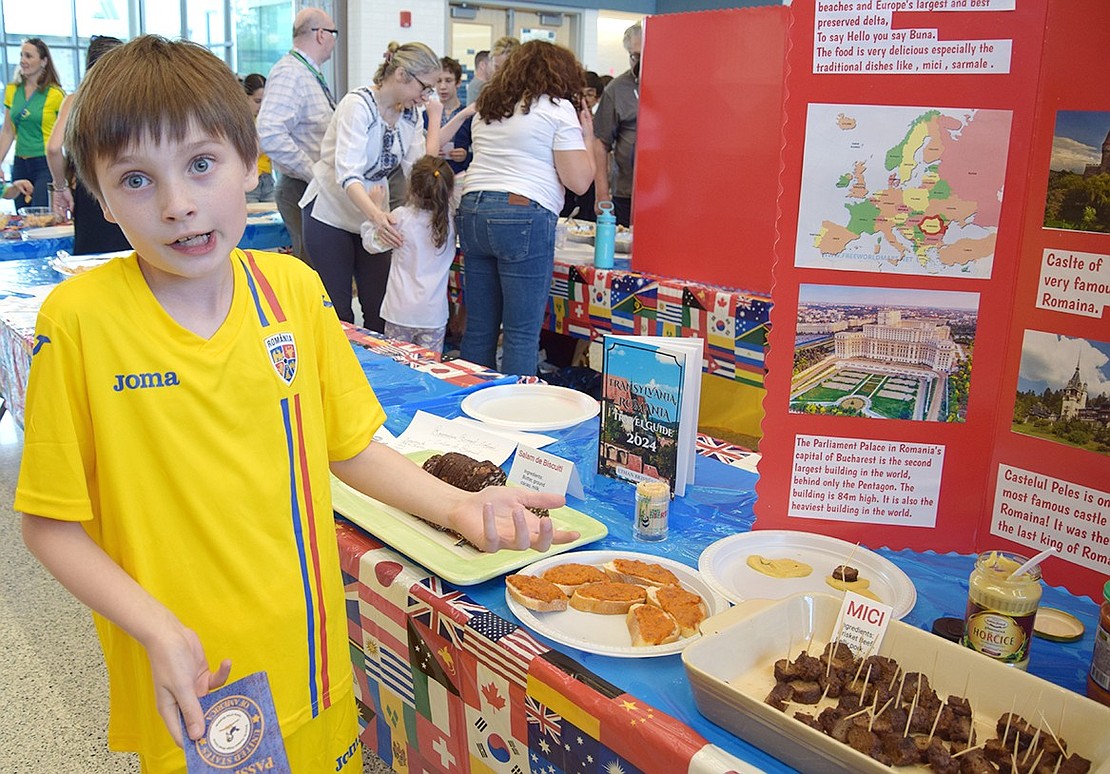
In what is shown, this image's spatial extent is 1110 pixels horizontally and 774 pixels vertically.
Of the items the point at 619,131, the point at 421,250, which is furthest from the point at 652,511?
the point at 619,131

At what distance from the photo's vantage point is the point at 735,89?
314 centimetres

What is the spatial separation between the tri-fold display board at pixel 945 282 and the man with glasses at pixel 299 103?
10.1ft

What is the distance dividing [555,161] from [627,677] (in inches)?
103

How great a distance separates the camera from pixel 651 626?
1.22 metres

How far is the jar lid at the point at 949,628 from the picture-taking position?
1.22 metres

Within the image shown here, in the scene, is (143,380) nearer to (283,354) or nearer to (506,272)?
(283,354)

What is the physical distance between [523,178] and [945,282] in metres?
2.21

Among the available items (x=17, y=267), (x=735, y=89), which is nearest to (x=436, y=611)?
(x=735, y=89)

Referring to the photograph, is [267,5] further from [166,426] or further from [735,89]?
[166,426]

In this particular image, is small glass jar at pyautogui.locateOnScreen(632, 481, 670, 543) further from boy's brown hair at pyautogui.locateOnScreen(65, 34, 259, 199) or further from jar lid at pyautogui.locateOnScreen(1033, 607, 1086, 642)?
boy's brown hair at pyautogui.locateOnScreen(65, 34, 259, 199)

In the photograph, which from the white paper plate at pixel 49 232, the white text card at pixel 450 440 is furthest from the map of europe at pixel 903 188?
the white paper plate at pixel 49 232

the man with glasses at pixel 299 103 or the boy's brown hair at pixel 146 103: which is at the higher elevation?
the man with glasses at pixel 299 103

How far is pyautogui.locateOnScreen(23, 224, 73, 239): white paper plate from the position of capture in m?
4.39

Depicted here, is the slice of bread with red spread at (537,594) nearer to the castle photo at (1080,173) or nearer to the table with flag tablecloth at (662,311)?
the castle photo at (1080,173)
